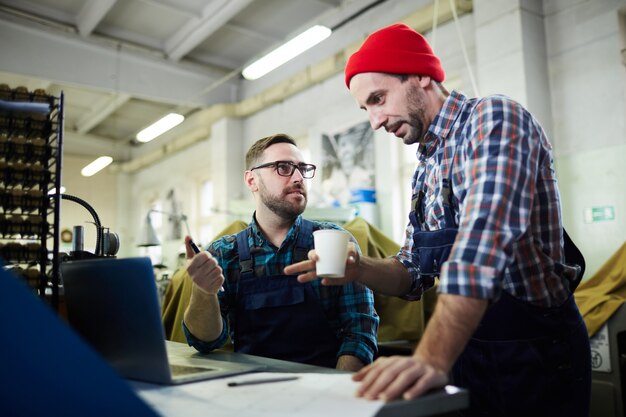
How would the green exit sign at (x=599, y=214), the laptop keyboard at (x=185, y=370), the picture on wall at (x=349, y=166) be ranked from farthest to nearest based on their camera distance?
the picture on wall at (x=349, y=166) → the green exit sign at (x=599, y=214) → the laptop keyboard at (x=185, y=370)

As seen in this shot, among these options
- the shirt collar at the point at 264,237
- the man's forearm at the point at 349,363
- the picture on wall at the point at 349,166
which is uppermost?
the picture on wall at the point at 349,166

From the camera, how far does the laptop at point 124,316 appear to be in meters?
0.98

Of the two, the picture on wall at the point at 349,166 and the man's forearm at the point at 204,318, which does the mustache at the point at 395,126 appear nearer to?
the man's forearm at the point at 204,318

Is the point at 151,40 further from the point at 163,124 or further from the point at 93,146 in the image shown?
the point at 93,146

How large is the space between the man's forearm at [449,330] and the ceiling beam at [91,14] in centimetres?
649

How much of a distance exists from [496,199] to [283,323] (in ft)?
3.46

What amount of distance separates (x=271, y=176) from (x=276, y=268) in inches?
18.8

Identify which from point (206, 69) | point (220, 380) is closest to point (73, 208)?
point (206, 69)

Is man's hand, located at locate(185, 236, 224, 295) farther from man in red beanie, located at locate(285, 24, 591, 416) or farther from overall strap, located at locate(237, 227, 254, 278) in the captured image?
overall strap, located at locate(237, 227, 254, 278)

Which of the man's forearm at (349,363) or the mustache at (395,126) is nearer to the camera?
the mustache at (395,126)

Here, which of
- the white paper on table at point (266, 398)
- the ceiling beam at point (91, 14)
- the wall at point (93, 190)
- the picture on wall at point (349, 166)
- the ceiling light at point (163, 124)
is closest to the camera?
the white paper on table at point (266, 398)

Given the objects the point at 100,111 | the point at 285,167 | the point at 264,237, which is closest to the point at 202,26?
the point at 100,111

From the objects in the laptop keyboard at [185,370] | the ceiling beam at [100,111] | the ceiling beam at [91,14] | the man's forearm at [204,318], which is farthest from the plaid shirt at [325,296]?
the ceiling beam at [100,111]

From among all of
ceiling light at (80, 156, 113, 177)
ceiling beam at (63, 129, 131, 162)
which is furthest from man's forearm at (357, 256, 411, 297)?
ceiling beam at (63, 129, 131, 162)
